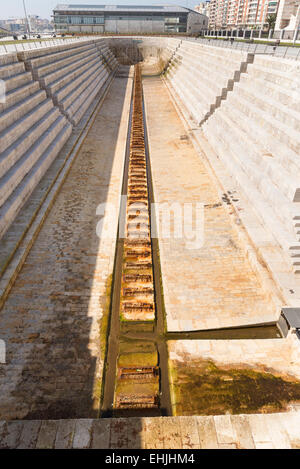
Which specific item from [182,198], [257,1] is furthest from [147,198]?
[257,1]

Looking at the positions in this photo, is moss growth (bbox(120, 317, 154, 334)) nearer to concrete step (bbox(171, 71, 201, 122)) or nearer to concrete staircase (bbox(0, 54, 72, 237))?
concrete staircase (bbox(0, 54, 72, 237))

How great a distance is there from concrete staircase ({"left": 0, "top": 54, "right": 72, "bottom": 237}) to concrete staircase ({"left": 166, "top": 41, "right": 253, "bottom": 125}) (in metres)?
9.77

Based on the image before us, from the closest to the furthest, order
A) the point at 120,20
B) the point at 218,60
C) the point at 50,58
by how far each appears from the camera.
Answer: the point at 50,58 < the point at 218,60 < the point at 120,20

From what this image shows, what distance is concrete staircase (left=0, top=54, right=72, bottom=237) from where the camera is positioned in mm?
10894

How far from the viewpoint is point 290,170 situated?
34.9 ft

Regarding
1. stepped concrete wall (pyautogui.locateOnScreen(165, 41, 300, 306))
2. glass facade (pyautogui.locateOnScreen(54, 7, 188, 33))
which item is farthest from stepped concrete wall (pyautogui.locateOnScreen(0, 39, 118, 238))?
glass facade (pyautogui.locateOnScreen(54, 7, 188, 33))

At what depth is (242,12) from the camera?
379ft

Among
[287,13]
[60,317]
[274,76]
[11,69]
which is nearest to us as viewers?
[60,317]

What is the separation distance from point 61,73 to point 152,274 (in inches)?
783

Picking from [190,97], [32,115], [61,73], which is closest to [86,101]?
[61,73]

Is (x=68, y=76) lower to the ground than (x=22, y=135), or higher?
higher

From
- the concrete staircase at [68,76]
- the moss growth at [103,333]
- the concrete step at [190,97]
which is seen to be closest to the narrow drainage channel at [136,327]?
the moss growth at [103,333]

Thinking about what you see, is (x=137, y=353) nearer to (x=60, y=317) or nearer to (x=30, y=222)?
(x=60, y=317)

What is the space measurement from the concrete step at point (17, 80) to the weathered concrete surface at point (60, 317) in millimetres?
5757
